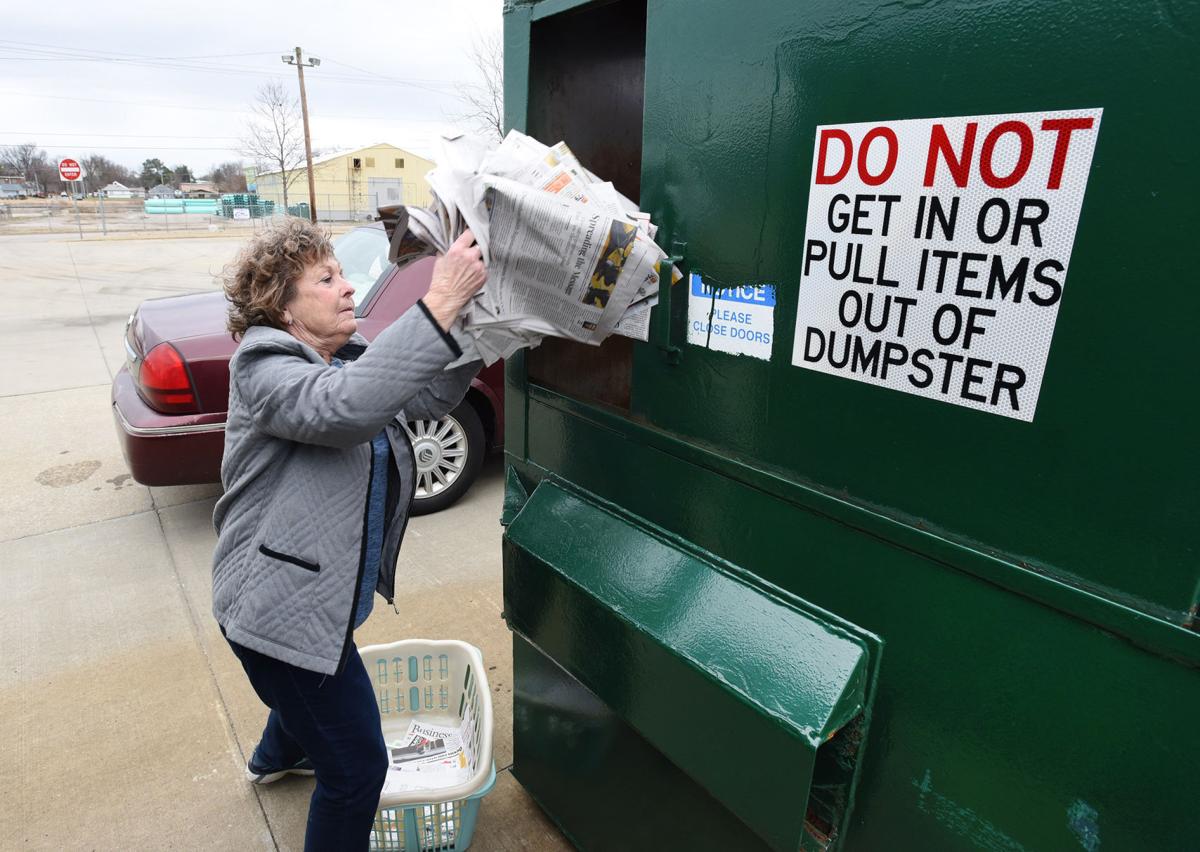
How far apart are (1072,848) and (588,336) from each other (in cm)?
110

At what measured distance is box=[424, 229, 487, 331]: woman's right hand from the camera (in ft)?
4.44

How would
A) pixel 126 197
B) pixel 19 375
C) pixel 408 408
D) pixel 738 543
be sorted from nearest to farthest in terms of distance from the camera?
pixel 738 543, pixel 408 408, pixel 19 375, pixel 126 197

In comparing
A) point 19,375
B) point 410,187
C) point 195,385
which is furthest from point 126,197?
point 195,385

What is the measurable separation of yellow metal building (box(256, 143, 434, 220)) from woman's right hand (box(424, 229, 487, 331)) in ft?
159

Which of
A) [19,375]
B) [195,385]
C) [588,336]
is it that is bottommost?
[19,375]

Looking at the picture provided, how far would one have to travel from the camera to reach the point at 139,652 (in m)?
3.10

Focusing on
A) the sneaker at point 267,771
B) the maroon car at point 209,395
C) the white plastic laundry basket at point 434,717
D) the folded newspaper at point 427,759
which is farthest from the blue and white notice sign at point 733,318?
the maroon car at point 209,395

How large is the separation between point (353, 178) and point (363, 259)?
53.4 metres

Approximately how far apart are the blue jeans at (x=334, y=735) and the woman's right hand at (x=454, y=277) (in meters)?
0.80

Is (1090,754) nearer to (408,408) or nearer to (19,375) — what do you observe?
(408,408)

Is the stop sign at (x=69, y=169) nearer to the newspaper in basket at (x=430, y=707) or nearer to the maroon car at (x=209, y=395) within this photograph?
the maroon car at (x=209, y=395)

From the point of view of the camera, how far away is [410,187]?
50562 mm

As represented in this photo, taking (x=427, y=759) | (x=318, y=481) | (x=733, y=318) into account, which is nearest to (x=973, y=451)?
(x=733, y=318)

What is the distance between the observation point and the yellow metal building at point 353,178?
49125 millimetres
